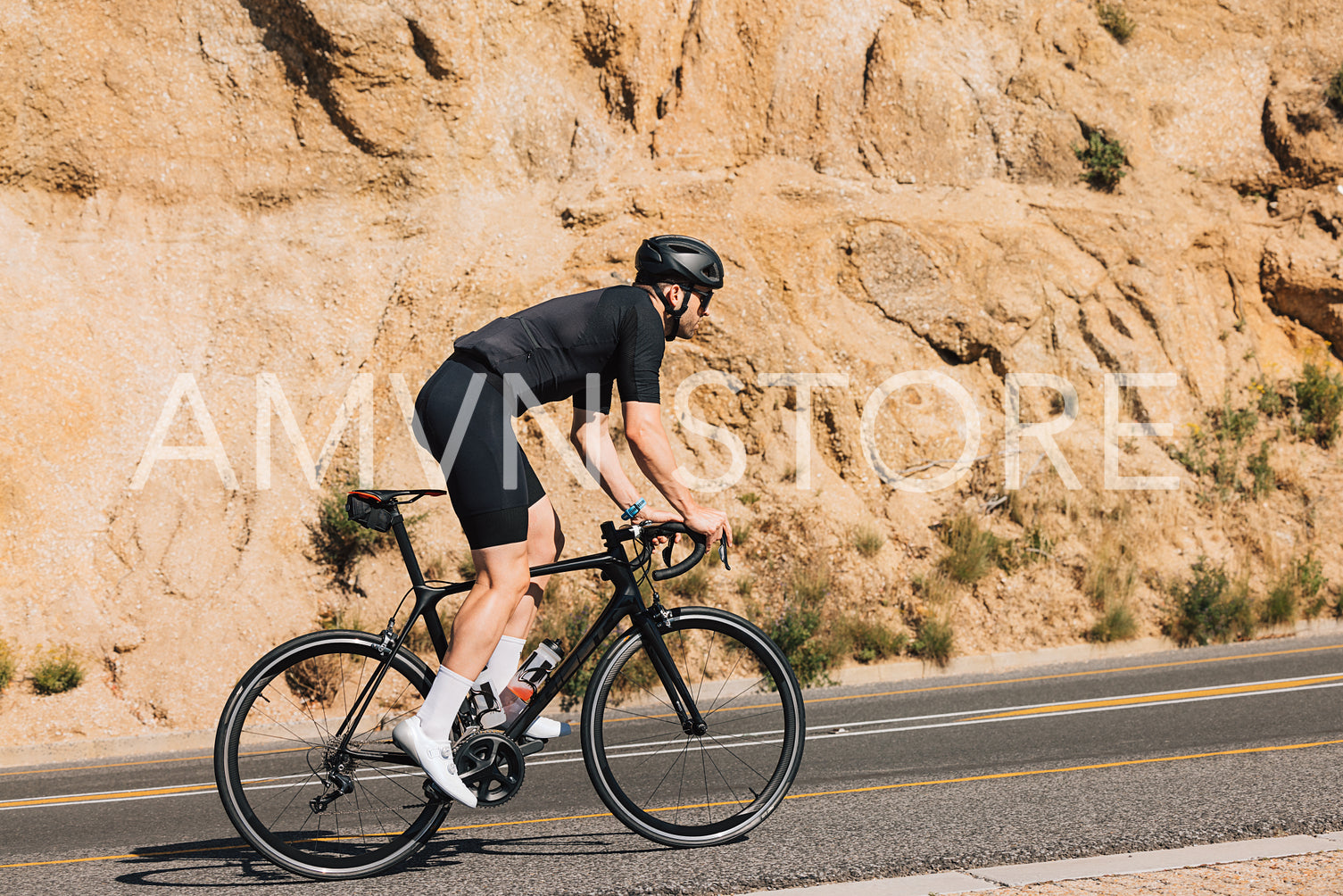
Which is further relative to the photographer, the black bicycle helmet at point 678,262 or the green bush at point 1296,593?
the green bush at point 1296,593

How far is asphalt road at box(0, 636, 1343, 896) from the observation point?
425 cm

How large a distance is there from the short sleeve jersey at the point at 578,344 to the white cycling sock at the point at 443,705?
109 cm

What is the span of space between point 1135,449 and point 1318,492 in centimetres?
239

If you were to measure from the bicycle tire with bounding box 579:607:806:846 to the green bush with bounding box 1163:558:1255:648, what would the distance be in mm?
7741

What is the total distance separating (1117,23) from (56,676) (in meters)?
18.7

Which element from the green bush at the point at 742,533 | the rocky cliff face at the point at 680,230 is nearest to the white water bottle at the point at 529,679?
the rocky cliff face at the point at 680,230

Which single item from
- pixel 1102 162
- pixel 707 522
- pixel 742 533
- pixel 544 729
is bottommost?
pixel 742 533

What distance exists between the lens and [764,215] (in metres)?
16.5

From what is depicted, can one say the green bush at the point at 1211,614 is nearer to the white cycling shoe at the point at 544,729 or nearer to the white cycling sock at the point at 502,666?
the white cycling shoe at the point at 544,729

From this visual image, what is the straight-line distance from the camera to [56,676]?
1105 centimetres

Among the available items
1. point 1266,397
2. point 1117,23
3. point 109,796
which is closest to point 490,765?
point 109,796

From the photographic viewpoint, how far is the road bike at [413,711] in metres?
4.18

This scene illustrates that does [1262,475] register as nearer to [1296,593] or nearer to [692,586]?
[1296,593]

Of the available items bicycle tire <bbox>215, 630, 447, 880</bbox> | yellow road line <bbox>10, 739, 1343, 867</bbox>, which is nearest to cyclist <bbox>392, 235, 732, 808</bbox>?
bicycle tire <bbox>215, 630, 447, 880</bbox>
